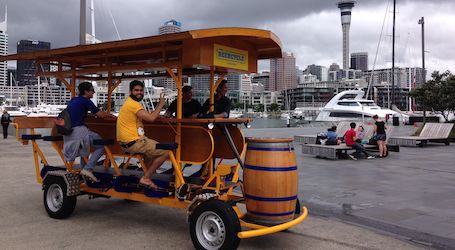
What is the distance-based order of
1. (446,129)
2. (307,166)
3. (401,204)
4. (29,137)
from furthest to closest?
(446,129) < (307,166) < (401,204) < (29,137)

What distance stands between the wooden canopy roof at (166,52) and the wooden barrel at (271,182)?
4.95ft

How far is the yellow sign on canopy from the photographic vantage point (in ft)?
19.6

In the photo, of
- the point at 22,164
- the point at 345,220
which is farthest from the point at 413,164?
the point at 22,164

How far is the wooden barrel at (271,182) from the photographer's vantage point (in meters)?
5.00

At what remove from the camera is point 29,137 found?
7176 mm

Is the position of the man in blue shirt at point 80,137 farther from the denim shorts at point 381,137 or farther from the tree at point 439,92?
the tree at point 439,92

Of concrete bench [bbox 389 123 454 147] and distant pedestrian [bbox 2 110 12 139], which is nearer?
concrete bench [bbox 389 123 454 147]

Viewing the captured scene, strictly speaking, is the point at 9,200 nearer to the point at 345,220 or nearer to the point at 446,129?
the point at 345,220

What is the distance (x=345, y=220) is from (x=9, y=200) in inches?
239

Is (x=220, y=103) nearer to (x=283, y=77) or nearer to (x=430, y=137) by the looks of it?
(x=430, y=137)

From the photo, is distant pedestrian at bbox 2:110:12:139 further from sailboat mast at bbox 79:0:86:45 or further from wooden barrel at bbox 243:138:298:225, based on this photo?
wooden barrel at bbox 243:138:298:225

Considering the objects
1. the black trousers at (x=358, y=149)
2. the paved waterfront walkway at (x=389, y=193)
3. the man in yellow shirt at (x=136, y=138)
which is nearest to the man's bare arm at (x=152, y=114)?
the man in yellow shirt at (x=136, y=138)

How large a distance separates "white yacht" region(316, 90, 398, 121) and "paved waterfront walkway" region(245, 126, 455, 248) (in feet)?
145

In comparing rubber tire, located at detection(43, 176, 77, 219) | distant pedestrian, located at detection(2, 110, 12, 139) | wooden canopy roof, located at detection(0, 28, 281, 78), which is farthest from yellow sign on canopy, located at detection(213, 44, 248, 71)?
distant pedestrian, located at detection(2, 110, 12, 139)
